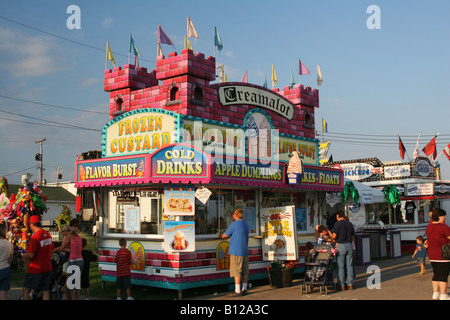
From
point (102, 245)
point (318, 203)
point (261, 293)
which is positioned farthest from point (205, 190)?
point (318, 203)

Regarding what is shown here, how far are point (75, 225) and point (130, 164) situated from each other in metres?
1.90

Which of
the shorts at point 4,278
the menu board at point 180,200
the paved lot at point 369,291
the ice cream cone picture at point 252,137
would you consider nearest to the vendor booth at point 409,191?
the paved lot at point 369,291

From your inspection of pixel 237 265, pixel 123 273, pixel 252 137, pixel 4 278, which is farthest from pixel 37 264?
pixel 252 137

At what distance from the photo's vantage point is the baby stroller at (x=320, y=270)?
1105cm

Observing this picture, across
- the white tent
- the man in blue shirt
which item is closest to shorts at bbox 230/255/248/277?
the man in blue shirt

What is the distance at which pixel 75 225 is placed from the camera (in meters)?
10.7

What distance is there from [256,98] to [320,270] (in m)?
5.65

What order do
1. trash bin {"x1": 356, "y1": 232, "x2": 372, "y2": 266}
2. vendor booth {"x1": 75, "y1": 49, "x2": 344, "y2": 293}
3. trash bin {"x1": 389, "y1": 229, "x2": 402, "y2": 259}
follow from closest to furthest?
1. vendor booth {"x1": 75, "y1": 49, "x2": 344, "y2": 293}
2. trash bin {"x1": 356, "y1": 232, "x2": 372, "y2": 266}
3. trash bin {"x1": 389, "y1": 229, "x2": 402, "y2": 259}

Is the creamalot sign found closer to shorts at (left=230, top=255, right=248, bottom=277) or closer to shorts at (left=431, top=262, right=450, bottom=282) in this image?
shorts at (left=230, top=255, right=248, bottom=277)

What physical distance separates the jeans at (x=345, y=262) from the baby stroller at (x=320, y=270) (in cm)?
30

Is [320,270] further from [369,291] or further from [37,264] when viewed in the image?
[37,264]

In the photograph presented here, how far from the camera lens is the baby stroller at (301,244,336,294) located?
36.2ft

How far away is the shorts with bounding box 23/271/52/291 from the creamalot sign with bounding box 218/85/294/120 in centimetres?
684

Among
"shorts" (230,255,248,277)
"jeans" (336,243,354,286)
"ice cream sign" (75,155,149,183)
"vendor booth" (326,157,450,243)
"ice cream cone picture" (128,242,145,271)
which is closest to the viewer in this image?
"shorts" (230,255,248,277)
